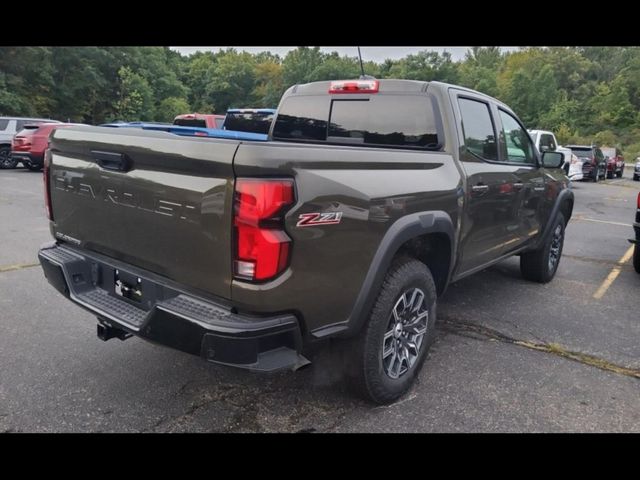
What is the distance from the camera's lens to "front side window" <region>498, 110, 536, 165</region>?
174 inches

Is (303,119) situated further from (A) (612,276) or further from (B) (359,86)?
(A) (612,276)

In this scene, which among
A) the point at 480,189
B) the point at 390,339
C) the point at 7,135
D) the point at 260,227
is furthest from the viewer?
the point at 7,135

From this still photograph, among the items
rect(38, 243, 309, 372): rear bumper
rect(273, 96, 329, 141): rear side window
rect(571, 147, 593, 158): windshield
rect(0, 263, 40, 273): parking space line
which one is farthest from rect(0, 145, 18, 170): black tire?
rect(571, 147, 593, 158): windshield

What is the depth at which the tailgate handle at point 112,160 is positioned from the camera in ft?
8.35

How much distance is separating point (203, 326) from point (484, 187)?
2.52m

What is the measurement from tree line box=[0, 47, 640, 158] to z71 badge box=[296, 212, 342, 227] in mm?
32162

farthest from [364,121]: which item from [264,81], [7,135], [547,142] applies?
[264,81]

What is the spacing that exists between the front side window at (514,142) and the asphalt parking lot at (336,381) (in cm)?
143

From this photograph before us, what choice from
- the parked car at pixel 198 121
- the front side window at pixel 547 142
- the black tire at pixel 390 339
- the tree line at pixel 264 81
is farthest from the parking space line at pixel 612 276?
the tree line at pixel 264 81

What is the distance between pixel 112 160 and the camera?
261cm

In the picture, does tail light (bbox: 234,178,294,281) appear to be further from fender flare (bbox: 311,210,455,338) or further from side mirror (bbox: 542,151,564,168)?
side mirror (bbox: 542,151,564,168)

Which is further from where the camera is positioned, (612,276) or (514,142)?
(612,276)

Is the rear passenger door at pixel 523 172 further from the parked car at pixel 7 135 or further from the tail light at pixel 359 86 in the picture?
the parked car at pixel 7 135

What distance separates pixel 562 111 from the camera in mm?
64500
